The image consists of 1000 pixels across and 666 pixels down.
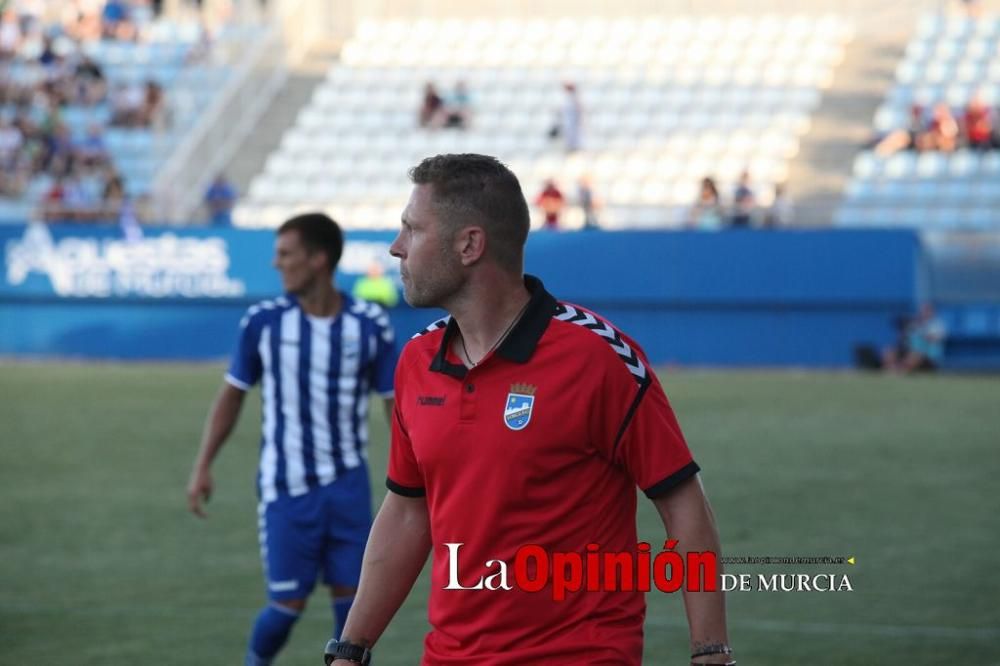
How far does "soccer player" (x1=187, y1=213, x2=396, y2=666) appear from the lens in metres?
6.85

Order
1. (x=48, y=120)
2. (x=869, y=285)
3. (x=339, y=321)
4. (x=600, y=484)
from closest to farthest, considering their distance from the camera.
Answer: (x=600, y=484) → (x=339, y=321) → (x=869, y=285) → (x=48, y=120)

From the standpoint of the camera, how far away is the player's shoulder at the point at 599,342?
3.81 m

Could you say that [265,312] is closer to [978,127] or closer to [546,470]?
[546,470]

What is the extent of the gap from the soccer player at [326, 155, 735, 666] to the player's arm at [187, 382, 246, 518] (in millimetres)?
3295

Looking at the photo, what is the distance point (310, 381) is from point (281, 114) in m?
29.0

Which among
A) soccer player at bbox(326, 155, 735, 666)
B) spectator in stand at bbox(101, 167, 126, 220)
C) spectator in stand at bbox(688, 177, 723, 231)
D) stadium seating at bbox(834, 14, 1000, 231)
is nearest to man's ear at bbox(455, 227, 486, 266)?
soccer player at bbox(326, 155, 735, 666)

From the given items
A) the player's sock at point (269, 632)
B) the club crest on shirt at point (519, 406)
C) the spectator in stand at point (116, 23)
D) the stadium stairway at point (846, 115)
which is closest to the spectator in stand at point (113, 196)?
the spectator in stand at point (116, 23)

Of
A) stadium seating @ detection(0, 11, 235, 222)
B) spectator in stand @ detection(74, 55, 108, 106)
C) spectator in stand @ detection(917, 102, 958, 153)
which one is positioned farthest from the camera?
spectator in stand @ detection(74, 55, 108, 106)

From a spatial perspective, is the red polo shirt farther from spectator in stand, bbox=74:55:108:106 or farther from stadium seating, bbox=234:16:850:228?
spectator in stand, bbox=74:55:108:106

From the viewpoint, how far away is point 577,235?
26969mm

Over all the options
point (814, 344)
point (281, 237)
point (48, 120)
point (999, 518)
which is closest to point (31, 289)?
point (48, 120)

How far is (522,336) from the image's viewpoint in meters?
3.89

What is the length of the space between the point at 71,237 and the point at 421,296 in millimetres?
25159

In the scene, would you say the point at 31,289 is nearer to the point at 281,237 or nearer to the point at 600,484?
the point at 281,237
